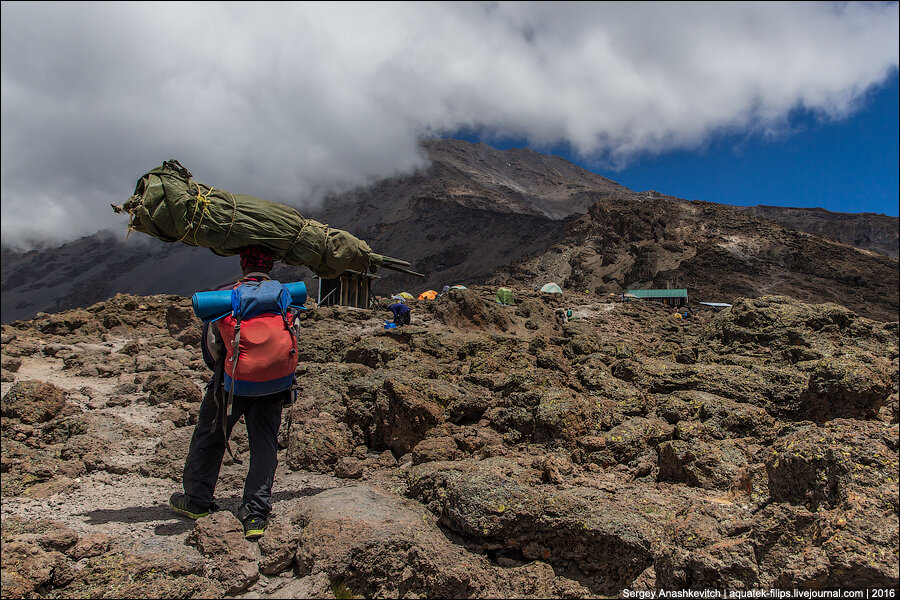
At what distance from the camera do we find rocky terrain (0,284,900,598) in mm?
1894

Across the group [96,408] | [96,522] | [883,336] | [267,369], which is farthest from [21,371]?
[883,336]

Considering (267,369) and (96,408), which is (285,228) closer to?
(267,369)

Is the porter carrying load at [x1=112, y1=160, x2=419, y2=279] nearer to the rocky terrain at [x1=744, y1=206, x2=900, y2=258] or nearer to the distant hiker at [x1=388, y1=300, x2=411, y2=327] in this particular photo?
the distant hiker at [x1=388, y1=300, x2=411, y2=327]

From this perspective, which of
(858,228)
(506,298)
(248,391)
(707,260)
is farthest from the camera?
(858,228)

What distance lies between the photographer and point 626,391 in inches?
169

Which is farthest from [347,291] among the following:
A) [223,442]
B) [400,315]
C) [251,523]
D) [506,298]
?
[251,523]

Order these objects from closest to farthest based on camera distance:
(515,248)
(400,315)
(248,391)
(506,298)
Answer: (248,391) < (400,315) < (506,298) < (515,248)

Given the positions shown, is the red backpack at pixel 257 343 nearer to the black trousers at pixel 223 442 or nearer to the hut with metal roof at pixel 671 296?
the black trousers at pixel 223 442

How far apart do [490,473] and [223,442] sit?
1.66 metres

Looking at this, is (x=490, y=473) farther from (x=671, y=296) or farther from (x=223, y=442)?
(x=671, y=296)

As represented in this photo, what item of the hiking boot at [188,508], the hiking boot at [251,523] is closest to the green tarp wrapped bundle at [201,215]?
the hiking boot at [188,508]

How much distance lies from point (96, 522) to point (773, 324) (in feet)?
21.8

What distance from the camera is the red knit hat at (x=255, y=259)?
3.35 m

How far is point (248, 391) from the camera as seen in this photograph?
2.72m
